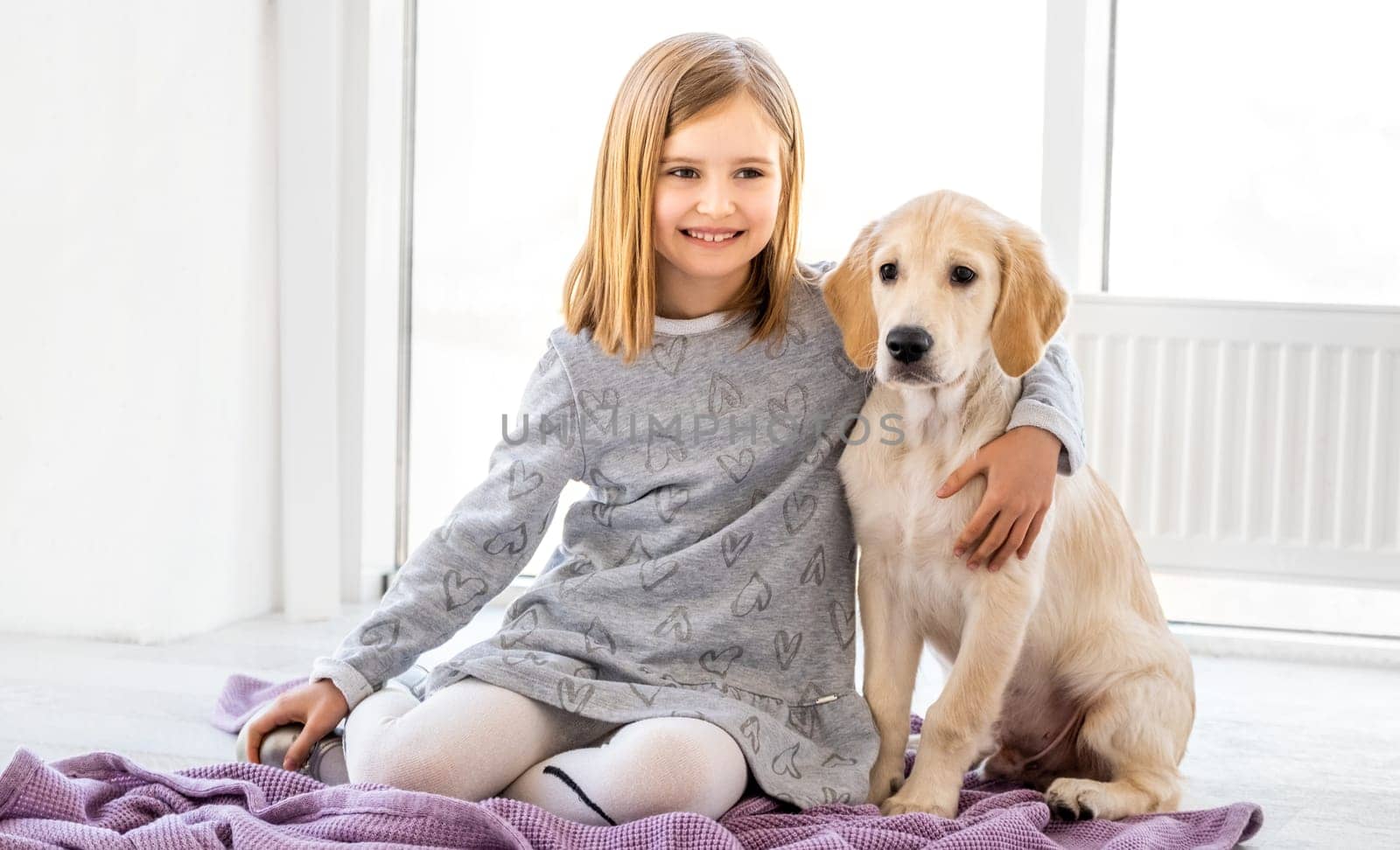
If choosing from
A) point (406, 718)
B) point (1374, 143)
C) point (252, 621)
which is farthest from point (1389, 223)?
point (252, 621)

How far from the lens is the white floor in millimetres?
1870

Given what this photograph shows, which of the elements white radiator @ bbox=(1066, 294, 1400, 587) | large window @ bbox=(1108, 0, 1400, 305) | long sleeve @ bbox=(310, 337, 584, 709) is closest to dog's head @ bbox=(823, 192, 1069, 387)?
long sleeve @ bbox=(310, 337, 584, 709)

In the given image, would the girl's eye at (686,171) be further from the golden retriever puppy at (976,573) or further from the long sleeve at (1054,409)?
the long sleeve at (1054,409)

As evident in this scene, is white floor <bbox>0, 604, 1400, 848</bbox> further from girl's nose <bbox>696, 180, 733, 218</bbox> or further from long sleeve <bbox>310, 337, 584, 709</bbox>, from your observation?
girl's nose <bbox>696, 180, 733, 218</bbox>

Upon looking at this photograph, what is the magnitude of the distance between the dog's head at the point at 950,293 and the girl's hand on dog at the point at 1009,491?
0.10 metres

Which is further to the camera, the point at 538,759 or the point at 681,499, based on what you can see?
the point at 681,499

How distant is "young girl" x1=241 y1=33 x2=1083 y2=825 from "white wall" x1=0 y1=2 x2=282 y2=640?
1220mm

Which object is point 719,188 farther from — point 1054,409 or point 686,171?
point 1054,409

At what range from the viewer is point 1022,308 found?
1.60 m

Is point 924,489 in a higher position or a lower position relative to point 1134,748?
higher

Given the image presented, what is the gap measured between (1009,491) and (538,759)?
66 centimetres

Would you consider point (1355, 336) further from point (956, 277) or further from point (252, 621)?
point (252, 621)

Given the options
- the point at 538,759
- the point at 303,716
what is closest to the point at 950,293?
the point at 538,759

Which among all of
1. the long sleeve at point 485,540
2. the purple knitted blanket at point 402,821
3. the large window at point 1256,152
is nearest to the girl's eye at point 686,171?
the long sleeve at point 485,540
